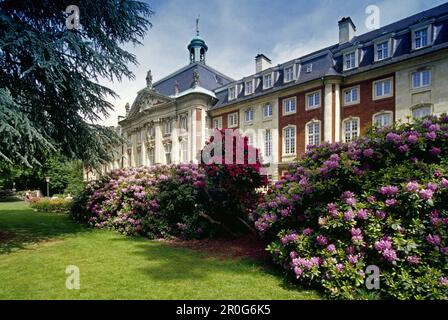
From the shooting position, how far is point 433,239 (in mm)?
4359

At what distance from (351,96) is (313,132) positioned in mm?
4535

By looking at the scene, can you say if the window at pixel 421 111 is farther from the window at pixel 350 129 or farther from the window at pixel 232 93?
the window at pixel 232 93

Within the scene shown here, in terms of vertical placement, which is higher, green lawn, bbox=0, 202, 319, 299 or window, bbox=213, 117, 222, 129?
window, bbox=213, 117, 222, 129

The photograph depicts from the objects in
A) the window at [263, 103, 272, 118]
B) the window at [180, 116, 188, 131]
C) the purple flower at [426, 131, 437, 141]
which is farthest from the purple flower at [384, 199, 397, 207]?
the window at [180, 116, 188, 131]

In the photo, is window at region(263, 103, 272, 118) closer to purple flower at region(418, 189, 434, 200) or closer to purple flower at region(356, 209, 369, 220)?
purple flower at region(356, 209, 369, 220)

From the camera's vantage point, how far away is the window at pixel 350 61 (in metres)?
25.1

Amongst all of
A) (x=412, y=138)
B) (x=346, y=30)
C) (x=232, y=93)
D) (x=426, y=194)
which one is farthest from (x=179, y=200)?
(x=346, y=30)

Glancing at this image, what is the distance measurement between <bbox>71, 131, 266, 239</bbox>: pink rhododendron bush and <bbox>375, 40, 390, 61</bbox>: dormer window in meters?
20.7

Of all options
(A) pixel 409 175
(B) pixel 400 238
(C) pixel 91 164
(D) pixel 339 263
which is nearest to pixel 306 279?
(D) pixel 339 263

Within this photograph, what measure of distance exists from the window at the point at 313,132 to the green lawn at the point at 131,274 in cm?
2114

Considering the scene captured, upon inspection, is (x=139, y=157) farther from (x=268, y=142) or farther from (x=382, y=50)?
(x=382, y=50)

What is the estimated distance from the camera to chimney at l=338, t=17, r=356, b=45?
1115 inches

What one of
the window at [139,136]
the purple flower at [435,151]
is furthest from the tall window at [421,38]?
the window at [139,136]
